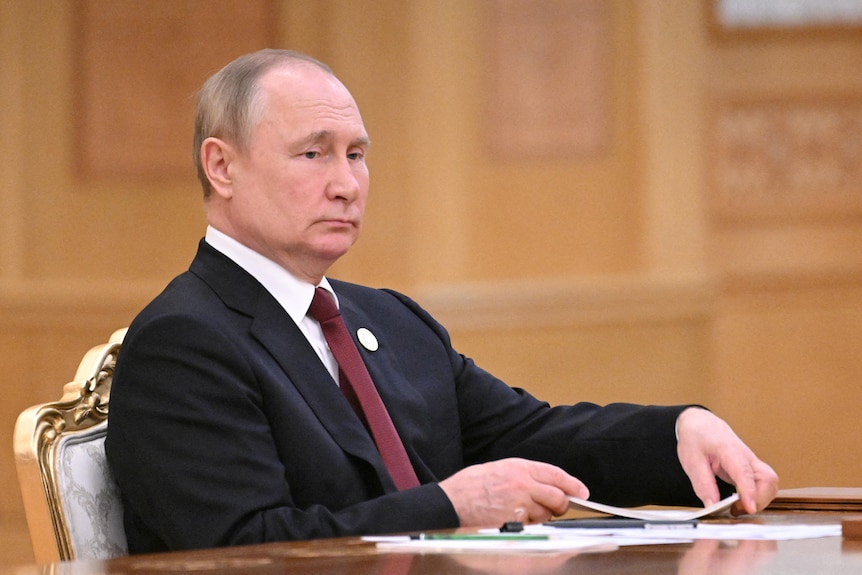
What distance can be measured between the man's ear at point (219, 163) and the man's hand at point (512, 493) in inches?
27.3

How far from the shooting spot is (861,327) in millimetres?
6547

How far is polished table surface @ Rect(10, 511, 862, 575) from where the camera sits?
4.25 feet

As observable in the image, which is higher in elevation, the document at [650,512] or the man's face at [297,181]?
the man's face at [297,181]

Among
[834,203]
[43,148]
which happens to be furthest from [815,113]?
[43,148]

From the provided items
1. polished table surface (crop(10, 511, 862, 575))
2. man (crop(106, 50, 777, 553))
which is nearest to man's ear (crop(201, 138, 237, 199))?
man (crop(106, 50, 777, 553))

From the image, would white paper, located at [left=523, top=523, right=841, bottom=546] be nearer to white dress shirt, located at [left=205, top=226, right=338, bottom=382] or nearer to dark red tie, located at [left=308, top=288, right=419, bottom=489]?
dark red tie, located at [left=308, top=288, right=419, bottom=489]

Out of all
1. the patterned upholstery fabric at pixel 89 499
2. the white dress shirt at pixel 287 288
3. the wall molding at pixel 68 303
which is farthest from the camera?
the wall molding at pixel 68 303

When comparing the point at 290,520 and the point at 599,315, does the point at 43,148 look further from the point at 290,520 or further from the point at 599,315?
the point at 290,520

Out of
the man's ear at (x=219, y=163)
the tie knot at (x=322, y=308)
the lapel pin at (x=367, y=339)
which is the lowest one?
the lapel pin at (x=367, y=339)

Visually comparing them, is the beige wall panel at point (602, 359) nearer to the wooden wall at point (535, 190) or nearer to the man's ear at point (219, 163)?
the wooden wall at point (535, 190)

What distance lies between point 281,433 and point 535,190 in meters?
4.23

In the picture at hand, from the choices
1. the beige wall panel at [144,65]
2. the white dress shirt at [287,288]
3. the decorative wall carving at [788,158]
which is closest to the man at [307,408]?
the white dress shirt at [287,288]

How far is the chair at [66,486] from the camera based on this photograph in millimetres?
1822

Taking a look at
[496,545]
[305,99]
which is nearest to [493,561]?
[496,545]
